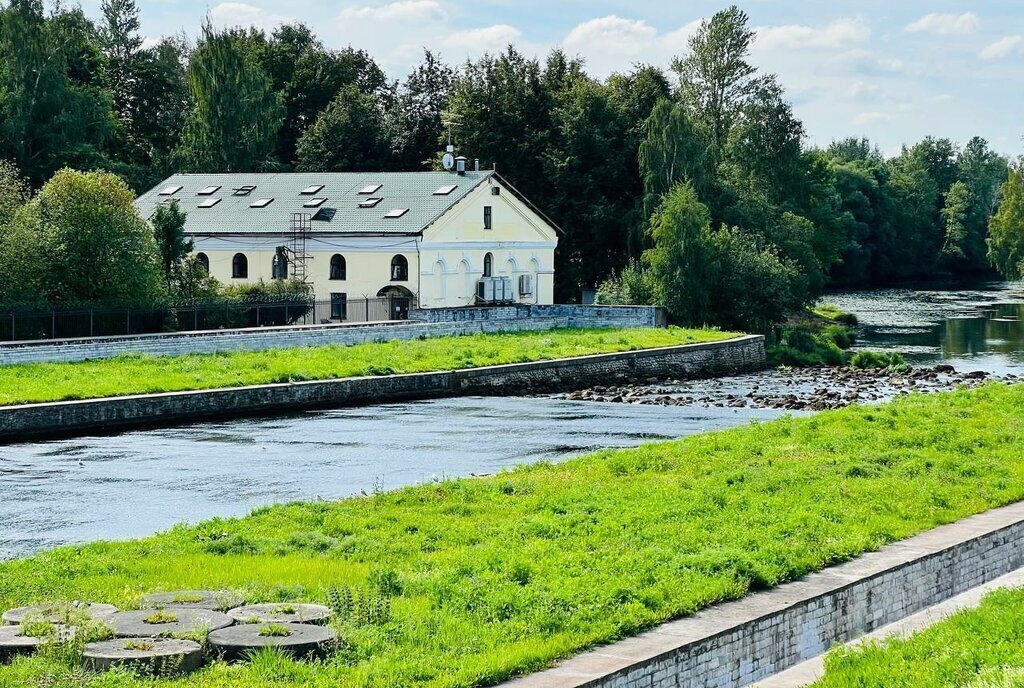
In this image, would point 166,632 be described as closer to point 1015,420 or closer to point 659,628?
point 659,628

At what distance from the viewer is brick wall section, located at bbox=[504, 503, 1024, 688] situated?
11.6m

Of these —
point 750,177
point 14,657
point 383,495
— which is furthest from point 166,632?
point 750,177

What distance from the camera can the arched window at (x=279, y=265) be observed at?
61.7 metres

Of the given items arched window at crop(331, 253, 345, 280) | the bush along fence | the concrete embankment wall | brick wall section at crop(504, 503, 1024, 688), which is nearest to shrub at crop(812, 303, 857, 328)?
the concrete embankment wall

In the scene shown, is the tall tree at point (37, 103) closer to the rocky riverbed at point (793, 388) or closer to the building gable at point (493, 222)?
the building gable at point (493, 222)

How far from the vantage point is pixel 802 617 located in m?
13.6

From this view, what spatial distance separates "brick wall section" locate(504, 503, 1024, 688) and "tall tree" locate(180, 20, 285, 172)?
2685 inches

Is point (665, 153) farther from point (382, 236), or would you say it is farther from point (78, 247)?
point (78, 247)

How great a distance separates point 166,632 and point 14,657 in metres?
1.21

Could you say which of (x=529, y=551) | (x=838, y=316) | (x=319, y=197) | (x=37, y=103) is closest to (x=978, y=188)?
(x=838, y=316)

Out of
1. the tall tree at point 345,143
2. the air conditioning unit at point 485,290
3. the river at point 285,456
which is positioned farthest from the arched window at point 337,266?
Answer: the tall tree at point 345,143

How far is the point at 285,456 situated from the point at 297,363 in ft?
41.1

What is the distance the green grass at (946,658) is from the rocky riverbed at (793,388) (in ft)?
95.0

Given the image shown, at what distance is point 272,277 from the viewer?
62312 millimetres
